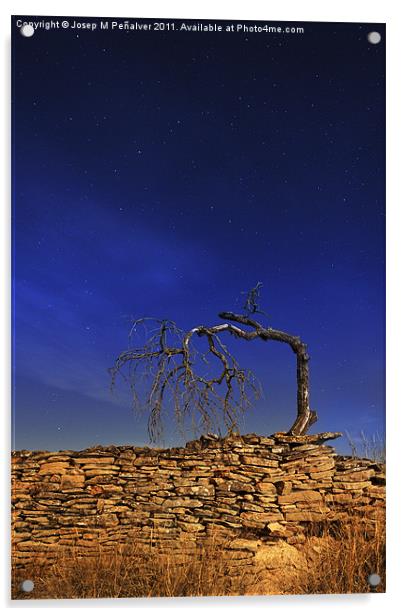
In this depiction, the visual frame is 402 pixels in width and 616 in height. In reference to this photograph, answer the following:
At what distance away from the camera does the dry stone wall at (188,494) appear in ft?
12.6

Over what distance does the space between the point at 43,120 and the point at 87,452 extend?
1.70 meters

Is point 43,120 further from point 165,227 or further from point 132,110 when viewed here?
point 165,227

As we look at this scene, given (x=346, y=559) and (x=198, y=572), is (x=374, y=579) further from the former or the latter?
(x=198, y=572)

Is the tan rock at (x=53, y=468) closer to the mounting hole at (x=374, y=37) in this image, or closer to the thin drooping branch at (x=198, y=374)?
the thin drooping branch at (x=198, y=374)

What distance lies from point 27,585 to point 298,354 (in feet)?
5.84

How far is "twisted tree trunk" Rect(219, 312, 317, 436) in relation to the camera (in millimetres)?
3906

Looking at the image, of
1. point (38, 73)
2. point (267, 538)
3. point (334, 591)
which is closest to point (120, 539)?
point (267, 538)

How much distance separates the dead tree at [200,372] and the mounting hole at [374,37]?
141 cm

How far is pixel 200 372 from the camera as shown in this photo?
156 inches

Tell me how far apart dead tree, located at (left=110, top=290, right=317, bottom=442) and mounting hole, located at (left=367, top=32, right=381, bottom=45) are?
141cm

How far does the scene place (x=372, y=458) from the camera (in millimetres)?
3936

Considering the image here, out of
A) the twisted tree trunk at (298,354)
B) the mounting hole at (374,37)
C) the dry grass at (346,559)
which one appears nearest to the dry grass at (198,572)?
the dry grass at (346,559)

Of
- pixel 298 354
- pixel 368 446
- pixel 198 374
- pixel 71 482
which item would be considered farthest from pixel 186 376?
pixel 368 446

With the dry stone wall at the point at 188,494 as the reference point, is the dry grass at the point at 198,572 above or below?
below
